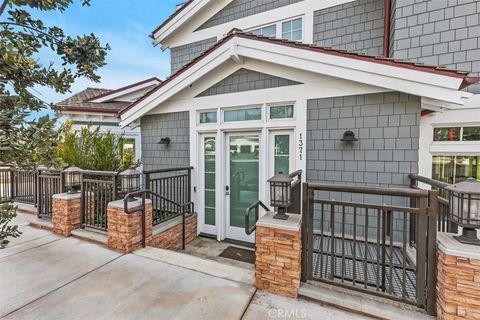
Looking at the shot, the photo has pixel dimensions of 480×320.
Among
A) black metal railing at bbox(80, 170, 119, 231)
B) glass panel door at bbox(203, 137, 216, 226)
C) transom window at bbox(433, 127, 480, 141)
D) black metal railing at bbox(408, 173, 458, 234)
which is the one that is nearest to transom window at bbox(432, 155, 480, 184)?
transom window at bbox(433, 127, 480, 141)

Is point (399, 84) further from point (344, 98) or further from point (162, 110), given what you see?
point (162, 110)

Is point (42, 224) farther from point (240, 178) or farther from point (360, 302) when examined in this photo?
point (360, 302)

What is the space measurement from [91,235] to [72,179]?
133cm

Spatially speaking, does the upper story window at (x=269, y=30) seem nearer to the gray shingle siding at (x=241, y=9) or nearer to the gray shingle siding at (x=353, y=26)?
the gray shingle siding at (x=241, y=9)

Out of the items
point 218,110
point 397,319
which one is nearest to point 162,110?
point 218,110

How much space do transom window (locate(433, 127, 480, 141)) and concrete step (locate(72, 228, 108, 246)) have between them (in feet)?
20.3

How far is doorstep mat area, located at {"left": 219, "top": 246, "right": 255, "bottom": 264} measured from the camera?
446 cm

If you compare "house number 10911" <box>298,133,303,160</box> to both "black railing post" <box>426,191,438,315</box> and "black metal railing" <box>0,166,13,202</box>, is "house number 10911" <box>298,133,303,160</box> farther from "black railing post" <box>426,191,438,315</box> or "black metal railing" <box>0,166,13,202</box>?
"black metal railing" <box>0,166,13,202</box>

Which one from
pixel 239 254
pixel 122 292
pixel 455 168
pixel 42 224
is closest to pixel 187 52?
pixel 42 224

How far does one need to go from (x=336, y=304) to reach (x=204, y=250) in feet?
9.88

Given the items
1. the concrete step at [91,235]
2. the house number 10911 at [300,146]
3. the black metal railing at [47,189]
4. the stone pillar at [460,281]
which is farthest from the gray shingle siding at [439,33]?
the black metal railing at [47,189]

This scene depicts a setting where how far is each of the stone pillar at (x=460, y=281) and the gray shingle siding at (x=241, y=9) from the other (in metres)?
6.09

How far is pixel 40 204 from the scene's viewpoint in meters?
5.25

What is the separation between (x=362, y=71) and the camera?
3.77 meters
